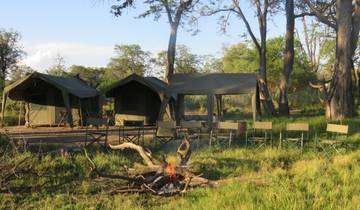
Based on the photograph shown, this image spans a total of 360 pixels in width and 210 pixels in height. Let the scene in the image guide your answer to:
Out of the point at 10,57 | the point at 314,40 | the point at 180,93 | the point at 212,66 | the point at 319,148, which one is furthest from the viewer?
the point at 212,66

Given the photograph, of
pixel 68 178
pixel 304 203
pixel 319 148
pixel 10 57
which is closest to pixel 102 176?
pixel 68 178

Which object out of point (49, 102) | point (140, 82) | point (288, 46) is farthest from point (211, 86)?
point (49, 102)

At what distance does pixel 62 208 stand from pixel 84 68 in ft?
192

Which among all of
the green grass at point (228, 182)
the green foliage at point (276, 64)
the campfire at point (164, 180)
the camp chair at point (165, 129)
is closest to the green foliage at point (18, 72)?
the green foliage at point (276, 64)

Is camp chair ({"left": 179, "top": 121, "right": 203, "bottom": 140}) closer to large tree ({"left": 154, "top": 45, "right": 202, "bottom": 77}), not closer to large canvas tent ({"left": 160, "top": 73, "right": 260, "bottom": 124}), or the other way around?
large canvas tent ({"left": 160, "top": 73, "right": 260, "bottom": 124})

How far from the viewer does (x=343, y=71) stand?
73.9ft

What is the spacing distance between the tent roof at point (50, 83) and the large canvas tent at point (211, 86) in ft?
18.8

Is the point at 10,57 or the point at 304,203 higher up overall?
the point at 10,57

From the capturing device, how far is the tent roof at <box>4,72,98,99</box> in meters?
24.7

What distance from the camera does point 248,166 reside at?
39.7ft

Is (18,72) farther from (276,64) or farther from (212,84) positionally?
(212,84)

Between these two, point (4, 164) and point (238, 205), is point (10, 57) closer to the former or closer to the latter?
point (4, 164)

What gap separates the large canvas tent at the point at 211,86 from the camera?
20.7m

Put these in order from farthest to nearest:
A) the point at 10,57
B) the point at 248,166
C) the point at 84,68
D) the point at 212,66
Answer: the point at 212,66, the point at 84,68, the point at 10,57, the point at 248,166
